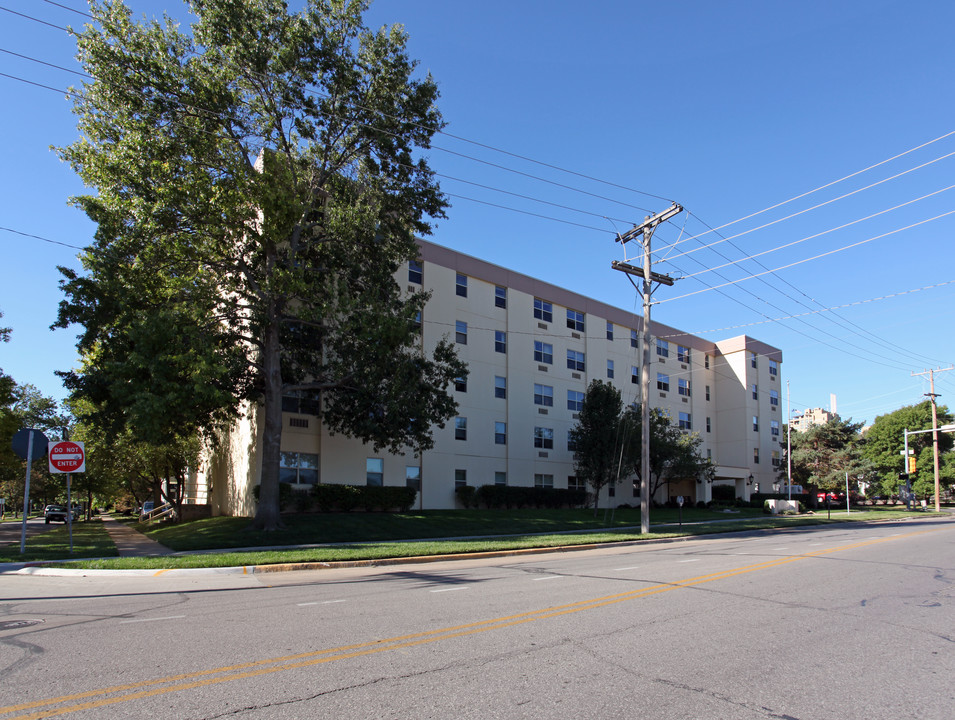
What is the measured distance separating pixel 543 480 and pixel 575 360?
8.11 metres

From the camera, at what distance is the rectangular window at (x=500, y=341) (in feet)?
117

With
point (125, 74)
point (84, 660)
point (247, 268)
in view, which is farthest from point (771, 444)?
point (84, 660)

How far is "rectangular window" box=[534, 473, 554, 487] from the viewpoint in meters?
36.5

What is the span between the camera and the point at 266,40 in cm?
2138

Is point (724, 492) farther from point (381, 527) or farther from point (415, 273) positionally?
point (381, 527)

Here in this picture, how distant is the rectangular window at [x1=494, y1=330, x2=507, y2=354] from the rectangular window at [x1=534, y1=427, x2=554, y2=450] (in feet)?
17.1

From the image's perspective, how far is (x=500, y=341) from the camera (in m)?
35.9

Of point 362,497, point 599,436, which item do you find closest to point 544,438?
point 599,436

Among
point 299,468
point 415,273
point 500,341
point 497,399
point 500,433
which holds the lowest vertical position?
point 299,468

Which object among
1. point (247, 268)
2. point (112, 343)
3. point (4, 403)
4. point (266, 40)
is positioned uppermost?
point (266, 40)

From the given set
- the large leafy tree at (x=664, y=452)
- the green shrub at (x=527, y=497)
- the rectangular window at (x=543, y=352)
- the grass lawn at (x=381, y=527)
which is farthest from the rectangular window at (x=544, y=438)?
the grass lawn at (x=381, y=527)

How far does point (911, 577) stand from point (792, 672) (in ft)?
27.7

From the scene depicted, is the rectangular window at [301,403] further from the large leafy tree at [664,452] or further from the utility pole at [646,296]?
the large leafy tree at [664,452]

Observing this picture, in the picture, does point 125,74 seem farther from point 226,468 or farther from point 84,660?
point 84,660
